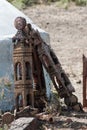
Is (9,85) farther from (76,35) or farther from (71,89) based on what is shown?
(76,35)

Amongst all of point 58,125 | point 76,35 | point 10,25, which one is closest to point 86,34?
point 76,35

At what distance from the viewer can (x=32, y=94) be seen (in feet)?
27.6

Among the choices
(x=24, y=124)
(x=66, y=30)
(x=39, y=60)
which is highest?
(x=39, y=60)

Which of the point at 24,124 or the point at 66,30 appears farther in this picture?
the point at 66,30

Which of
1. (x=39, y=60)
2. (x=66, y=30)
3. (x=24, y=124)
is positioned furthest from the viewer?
(x=66, y=30)

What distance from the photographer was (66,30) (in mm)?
16609

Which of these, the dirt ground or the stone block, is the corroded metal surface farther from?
the dirt ground

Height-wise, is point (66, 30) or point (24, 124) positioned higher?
point (24, 124)

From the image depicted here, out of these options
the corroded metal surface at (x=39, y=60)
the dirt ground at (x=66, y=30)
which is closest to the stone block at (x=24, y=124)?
the corroded metal surface at (x=39, y=60)

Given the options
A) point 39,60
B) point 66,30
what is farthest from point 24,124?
point 66,30

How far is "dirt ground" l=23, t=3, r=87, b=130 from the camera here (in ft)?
44.6

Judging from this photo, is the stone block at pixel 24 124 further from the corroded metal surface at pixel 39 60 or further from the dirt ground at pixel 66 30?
the dirt ground at pixel 66 30

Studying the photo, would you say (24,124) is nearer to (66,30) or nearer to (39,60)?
(39,60)

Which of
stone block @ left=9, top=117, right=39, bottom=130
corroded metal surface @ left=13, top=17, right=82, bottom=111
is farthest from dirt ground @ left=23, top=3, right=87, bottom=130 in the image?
stone block @ left=9, top=117, right=39, bottom=130
